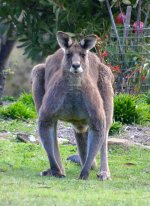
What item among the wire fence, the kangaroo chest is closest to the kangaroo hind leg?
the kangaroo chest

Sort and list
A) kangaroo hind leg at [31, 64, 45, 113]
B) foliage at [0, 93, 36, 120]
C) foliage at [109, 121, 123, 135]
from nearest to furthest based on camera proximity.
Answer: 1. kangaroo hind leg at [31, 64, 45, 113]
2. foliage at [109, 121, 123, 135]
3. foliage at [0, 93, 36, 120]

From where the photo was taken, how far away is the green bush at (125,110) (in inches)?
519

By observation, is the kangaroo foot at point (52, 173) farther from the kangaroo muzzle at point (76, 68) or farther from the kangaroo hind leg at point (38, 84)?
the kangaroo muzzle at point (76, 68)

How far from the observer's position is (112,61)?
15086 millimetres

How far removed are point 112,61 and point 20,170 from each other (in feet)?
19.3

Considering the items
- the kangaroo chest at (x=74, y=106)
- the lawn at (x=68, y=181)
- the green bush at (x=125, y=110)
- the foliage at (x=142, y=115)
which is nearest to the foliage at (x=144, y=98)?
the foliage at (x=142, y=115)

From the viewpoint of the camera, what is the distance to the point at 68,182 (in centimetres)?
874

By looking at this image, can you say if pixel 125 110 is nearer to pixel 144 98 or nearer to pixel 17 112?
pixel 144 98

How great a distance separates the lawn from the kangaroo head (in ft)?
4.31

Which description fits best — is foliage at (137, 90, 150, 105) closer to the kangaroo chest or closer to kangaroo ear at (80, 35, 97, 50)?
kangaroo ear at (80, 35, 97, 50)

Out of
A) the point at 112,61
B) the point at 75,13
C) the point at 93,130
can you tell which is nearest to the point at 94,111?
the point at 93,130

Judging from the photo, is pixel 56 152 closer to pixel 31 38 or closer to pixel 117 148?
pixel 117 148

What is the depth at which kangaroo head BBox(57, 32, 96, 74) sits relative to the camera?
927cm

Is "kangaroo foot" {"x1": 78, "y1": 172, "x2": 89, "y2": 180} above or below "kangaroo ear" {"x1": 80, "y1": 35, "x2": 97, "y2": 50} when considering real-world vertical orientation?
below
